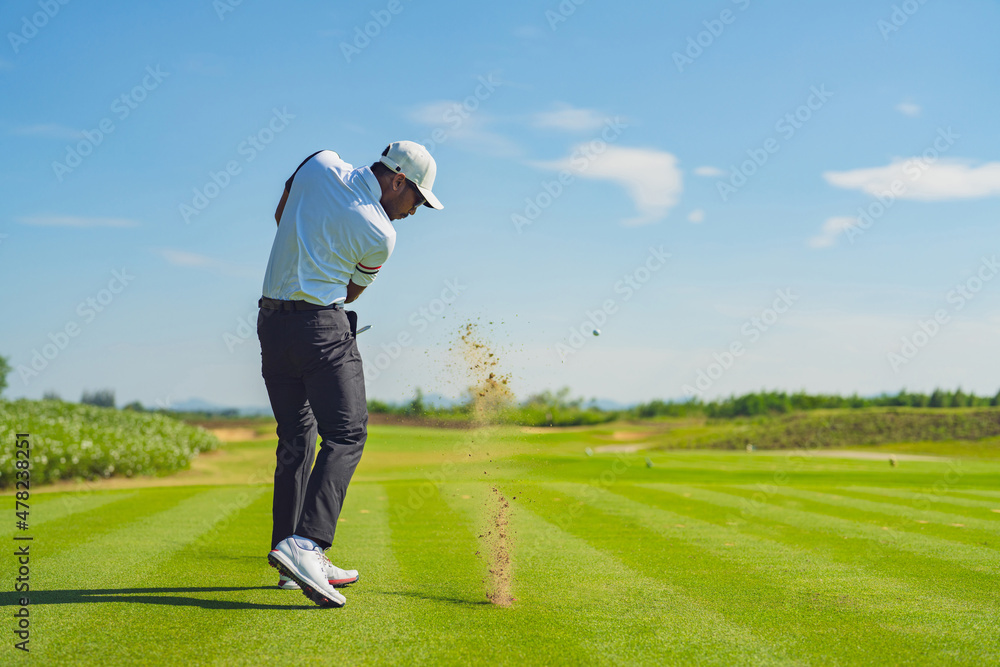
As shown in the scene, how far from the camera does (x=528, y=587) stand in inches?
174

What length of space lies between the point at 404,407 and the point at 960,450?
143 feet

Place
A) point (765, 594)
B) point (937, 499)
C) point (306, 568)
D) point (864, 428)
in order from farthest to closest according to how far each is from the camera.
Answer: point (864, 428) < point (937, 499) < point (765, 594) < point (306, 568)

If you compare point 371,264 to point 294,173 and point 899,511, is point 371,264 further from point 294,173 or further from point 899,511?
point 899,511

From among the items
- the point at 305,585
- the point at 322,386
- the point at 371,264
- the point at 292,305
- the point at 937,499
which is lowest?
the point at 937,499

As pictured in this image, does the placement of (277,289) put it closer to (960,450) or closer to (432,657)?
(432,657)

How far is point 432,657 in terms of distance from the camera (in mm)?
3039

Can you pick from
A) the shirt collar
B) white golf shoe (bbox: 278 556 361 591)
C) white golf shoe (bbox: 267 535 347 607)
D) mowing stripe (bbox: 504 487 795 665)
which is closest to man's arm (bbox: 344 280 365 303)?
the shirt collar

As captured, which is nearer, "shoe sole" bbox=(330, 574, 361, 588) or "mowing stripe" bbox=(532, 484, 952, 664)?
"mowing stripe" bbox=(532, 484, 952, 664)

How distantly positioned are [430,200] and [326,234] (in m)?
0.60

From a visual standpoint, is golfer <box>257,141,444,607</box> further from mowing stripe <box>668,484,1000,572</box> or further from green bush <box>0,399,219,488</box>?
green bush <box>0,399,219,488</box>

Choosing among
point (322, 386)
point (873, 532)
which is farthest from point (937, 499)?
point (322, 386)

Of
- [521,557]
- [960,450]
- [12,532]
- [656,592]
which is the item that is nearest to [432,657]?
[656,592]

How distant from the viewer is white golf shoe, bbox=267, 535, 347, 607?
12.3 ft

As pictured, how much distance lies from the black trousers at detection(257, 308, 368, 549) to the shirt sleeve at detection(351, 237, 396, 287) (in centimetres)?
21
